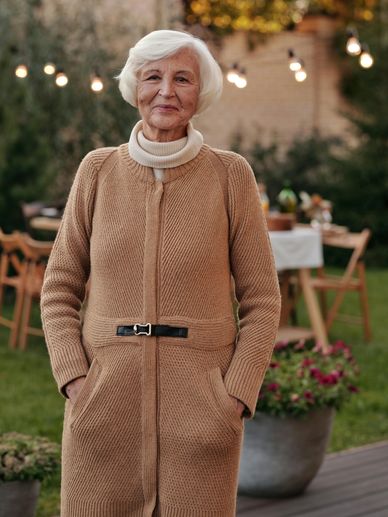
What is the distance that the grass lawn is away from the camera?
6.24 m

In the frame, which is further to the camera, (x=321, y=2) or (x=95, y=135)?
(x=321, y=2)

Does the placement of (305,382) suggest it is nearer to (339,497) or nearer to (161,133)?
(339,497)

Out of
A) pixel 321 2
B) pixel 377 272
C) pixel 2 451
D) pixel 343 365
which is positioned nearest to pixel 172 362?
pixel 2 451

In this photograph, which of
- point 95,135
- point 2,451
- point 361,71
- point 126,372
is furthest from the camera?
point 361,71

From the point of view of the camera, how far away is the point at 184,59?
2824mm

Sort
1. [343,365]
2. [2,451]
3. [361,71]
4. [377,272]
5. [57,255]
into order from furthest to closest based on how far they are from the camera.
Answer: [361,71], [377,272], [343,365], [2,451], [57,255]

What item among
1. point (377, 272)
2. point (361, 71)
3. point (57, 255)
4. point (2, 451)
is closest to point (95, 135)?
point (377, 272)

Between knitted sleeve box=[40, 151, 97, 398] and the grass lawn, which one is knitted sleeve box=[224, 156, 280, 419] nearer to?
knitted sleeve box=[40, 151, 97, 398]

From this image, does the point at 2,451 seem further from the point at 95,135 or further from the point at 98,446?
the point at 95,135

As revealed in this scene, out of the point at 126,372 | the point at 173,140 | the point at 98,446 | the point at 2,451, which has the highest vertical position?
the point at 173,140

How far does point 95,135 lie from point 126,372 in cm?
1057

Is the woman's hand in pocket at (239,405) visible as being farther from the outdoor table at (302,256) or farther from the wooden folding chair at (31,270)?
the wooden folding chair at (31,270)

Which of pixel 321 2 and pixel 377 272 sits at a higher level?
pixel 321 2

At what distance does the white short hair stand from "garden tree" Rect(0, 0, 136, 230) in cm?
851
